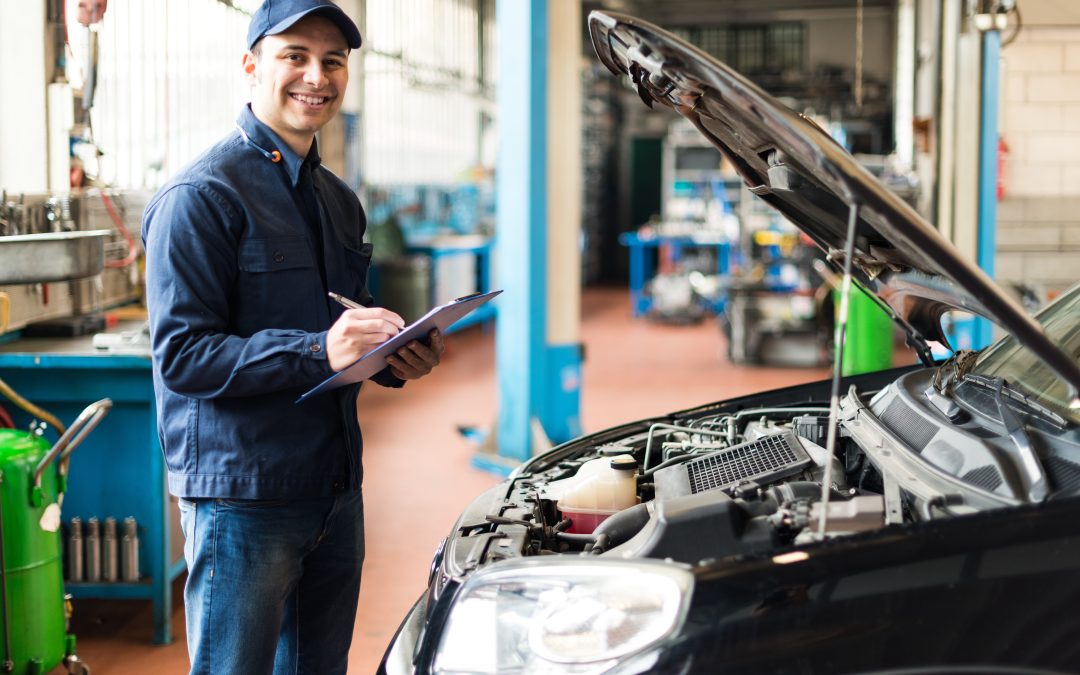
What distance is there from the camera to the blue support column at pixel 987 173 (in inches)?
223

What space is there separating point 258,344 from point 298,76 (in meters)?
0.48

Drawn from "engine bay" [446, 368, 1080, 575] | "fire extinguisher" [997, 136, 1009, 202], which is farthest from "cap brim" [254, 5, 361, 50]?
"fire extinguisher" [997, 136, 1009, 202]

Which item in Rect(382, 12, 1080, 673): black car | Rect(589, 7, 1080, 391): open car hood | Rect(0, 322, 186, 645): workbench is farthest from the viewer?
Rect(0, 322, 186, 645): workbench

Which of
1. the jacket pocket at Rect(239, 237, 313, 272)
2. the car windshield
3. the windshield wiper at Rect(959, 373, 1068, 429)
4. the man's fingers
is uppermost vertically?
the jacket pocket at Rect(239, 237, 313, 272)

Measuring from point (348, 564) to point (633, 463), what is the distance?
59 centimetres

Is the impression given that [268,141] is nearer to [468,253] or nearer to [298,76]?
[298,76]

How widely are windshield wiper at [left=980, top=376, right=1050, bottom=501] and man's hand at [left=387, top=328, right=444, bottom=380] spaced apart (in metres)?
0.94

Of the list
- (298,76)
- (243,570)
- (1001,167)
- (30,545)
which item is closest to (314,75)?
(298,76)

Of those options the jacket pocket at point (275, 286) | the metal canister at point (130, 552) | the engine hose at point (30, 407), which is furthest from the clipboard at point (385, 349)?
the metal canister at point (130, 552)

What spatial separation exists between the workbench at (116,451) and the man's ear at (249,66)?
1.53 meters

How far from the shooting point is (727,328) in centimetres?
930

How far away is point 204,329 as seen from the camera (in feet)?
5.87

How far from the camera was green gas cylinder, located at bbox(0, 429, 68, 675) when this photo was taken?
2.77 m

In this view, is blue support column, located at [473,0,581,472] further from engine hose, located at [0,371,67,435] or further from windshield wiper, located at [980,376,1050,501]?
windshield wiper, located at [980,376,1050,501]
